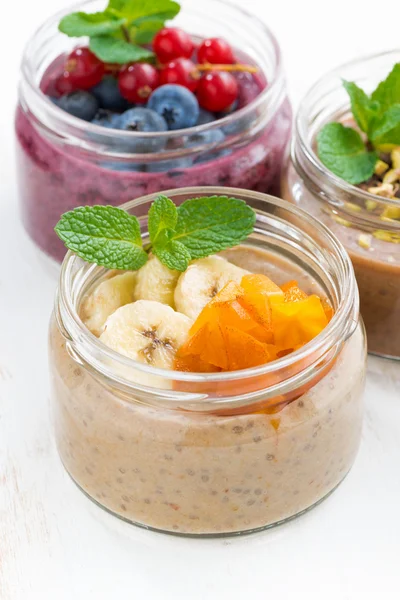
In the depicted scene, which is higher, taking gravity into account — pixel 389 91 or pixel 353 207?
pixel 389 91

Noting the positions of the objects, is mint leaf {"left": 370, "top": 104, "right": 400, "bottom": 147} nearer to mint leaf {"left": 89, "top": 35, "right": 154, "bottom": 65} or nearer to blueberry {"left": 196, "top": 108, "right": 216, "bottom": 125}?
blueberry {"left": 196, "top": 108, "right": 216, "bottom": 125}

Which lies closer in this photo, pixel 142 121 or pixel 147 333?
pixel 147 333

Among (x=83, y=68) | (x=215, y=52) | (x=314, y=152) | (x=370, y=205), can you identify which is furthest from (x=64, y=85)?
(x=370, y=205)

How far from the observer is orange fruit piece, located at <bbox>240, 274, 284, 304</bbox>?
6.61 ft

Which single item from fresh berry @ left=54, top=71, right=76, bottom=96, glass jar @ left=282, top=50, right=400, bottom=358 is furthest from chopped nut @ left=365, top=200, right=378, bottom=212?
fresh berry @ left=54, top=71, right=76, bottom=96

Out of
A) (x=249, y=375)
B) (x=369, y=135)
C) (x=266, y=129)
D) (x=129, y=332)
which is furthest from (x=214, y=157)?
(x=249, y=375)

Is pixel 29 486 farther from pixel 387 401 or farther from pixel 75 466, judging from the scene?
pixel 387 401

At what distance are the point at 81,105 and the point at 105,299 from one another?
0.66m

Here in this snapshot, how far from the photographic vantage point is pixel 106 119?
262cm

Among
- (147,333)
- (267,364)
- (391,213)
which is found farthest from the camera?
(391,213)

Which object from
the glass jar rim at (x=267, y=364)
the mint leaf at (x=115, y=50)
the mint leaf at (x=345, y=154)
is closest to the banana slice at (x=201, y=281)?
the glass jar rim at (x=267, y=364)

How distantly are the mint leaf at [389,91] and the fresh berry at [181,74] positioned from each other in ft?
1.45

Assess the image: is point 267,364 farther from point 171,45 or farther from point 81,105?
point 171,45

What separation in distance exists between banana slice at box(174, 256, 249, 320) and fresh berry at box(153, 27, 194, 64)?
2.32 ft
